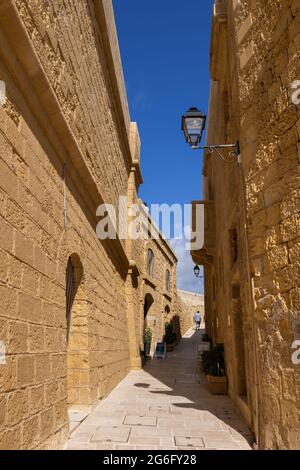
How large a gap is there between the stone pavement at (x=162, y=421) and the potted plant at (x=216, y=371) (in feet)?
0.68

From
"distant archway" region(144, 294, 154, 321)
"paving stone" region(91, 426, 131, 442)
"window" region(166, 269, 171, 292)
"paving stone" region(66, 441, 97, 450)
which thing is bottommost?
"paving stone" region(91, 426, 131, 442)

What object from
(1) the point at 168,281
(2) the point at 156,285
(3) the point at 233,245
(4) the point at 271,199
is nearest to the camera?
(4) the point at 271,199

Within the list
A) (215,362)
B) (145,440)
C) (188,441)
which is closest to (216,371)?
(215,362)

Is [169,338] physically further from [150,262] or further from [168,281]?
[168,281]

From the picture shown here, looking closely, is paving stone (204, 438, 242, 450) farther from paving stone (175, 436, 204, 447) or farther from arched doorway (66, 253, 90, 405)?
arched doorway (66, 253, 90, 405)

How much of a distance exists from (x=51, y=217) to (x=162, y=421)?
3.25m

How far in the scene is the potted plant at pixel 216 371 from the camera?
7965mm

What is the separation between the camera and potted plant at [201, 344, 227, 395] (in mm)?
7965

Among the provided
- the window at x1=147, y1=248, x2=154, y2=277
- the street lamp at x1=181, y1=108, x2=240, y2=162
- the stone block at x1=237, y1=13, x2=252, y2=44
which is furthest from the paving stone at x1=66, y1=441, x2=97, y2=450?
the window at x1=147, y1=248, x2=154, y2=277

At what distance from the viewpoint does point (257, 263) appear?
4.27 meters

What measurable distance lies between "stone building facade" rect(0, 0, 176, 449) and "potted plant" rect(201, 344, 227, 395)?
201 cm

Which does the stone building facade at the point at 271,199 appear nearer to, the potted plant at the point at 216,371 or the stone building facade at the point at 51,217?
the stone building facade at the point at 51,217

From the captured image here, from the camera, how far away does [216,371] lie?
8320 mm

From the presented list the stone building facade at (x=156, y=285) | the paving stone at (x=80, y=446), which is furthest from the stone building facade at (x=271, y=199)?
the stone building facade at (x=156, y=285)
